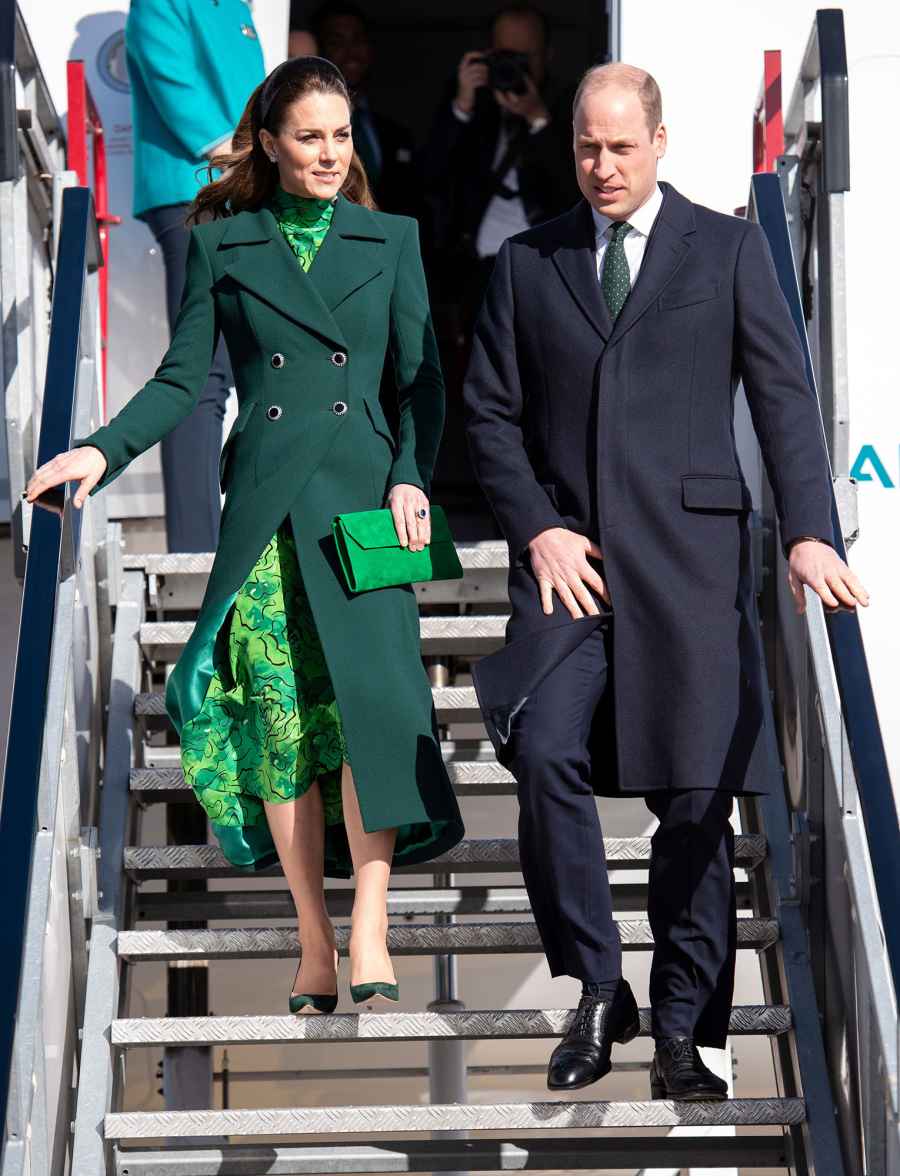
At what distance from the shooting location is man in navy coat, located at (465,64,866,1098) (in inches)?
130

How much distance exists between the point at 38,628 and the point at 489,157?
4.23 metres

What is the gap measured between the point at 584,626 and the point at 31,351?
1911 millimetres

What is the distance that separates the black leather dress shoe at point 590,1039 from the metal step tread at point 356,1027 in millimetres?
Result: 203

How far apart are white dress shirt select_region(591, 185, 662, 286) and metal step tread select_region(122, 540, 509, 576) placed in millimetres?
1455

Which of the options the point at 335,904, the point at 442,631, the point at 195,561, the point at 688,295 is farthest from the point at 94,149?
the point at 688,295

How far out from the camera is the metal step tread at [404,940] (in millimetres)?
3820

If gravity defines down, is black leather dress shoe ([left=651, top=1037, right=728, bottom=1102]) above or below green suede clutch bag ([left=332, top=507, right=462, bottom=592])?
below

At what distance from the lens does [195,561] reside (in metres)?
4.91

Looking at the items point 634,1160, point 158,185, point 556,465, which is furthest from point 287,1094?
point 556,465

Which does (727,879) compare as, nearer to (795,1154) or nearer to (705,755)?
(705,755)

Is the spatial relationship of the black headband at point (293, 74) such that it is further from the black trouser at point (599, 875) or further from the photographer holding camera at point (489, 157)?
the photographer holding camera at point (489, 157)

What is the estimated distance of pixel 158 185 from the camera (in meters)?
5.52

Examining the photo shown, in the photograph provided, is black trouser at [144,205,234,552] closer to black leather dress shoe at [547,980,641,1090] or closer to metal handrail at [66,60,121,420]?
metal handrail at [66,60,121,420]

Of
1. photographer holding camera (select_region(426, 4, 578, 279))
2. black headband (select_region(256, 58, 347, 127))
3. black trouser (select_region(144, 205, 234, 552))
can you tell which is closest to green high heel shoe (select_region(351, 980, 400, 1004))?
black headband (select_region(256, 58, 347, 127))
